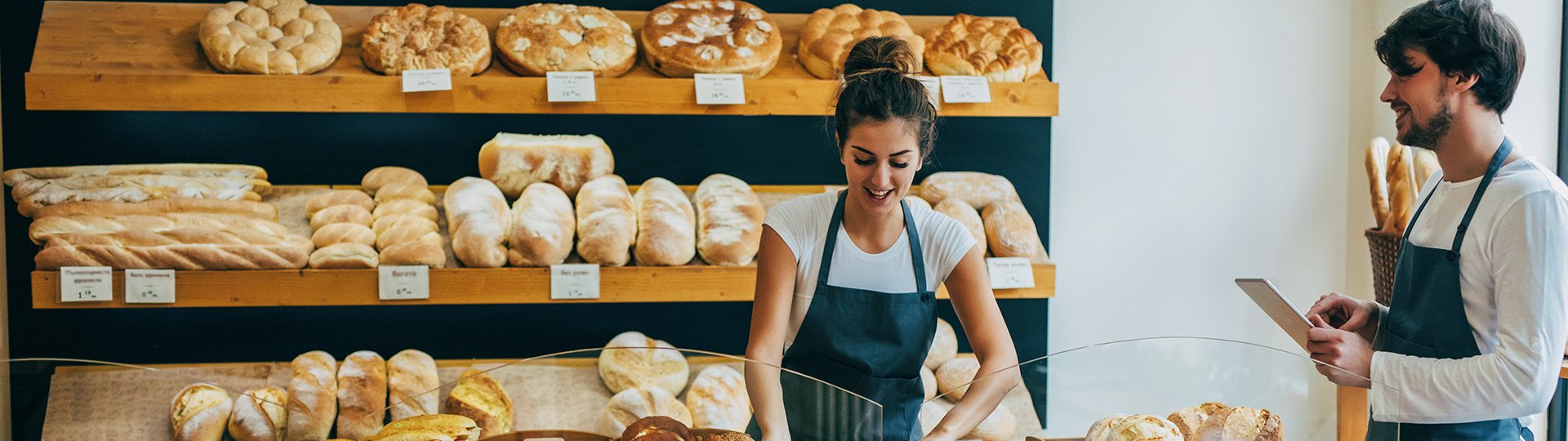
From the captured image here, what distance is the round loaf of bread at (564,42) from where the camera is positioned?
8.44 ft

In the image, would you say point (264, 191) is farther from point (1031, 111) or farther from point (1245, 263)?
point (1245, 263)

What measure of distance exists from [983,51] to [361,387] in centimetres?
174

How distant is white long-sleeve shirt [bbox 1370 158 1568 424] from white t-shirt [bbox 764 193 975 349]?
679mm

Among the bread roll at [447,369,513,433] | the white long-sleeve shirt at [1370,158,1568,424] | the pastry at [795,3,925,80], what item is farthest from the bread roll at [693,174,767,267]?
the white long-sleeve shirt at [1370,158,1568,424]

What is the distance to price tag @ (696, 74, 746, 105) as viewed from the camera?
99.7 inches

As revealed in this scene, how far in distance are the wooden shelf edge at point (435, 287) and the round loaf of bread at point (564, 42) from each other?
1.73 ft

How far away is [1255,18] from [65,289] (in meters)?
3.32

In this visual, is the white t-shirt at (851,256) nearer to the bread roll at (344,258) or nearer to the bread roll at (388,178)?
the bread roll at (344,258)

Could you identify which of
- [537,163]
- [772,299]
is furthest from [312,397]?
[772,299]

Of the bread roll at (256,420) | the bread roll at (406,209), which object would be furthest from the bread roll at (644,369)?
the bread roll at (406,209)

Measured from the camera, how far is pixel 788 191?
2996 millimetres

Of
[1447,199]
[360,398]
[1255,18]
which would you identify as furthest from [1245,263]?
[360,398]

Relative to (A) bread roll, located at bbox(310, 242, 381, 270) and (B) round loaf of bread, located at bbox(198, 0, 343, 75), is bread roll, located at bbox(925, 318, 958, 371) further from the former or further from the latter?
(B) round loaf of bread, located at bbox(198, 0, 343, 75)

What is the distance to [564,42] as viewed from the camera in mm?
2598
